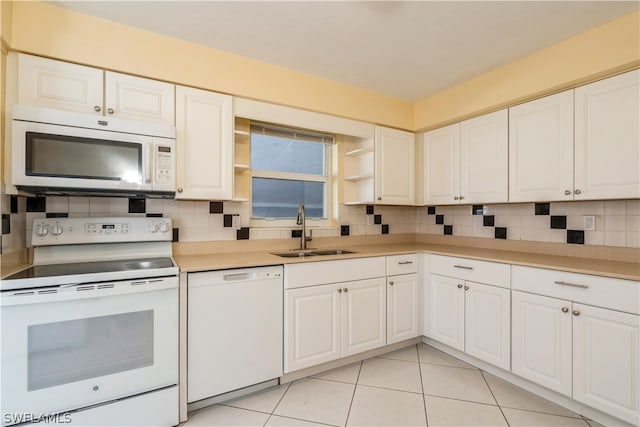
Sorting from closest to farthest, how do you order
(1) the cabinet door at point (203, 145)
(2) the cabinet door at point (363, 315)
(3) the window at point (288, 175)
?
(1) the cabinet door at point (203, 145), (2) the cabinet door at point (363, 315), (3) the window at point (288, 175)

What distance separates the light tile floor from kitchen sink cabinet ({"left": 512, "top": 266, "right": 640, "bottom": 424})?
18 cm

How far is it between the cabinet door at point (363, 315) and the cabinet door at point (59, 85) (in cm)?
195

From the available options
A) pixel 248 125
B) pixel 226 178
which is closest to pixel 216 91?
pixel 248 125

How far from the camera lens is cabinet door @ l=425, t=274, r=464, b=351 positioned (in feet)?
7.46

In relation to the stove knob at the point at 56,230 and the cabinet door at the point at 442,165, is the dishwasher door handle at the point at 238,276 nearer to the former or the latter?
the stove knob at the point at 56,230

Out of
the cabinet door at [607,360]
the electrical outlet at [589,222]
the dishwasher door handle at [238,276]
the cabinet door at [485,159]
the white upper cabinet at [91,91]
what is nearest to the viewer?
the cabinet door at [607,360]

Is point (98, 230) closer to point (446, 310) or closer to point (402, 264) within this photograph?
point (402, 264)

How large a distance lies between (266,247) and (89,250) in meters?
1.18

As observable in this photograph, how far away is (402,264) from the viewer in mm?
2463

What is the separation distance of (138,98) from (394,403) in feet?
7.92

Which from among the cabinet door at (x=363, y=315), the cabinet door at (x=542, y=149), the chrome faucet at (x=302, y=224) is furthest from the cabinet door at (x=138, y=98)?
the cabinet door at (x=542, y=149)

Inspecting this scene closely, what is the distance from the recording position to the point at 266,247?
2484 millimetres

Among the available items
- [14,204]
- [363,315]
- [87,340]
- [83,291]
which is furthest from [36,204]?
[363,315]

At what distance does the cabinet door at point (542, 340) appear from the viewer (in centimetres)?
169
